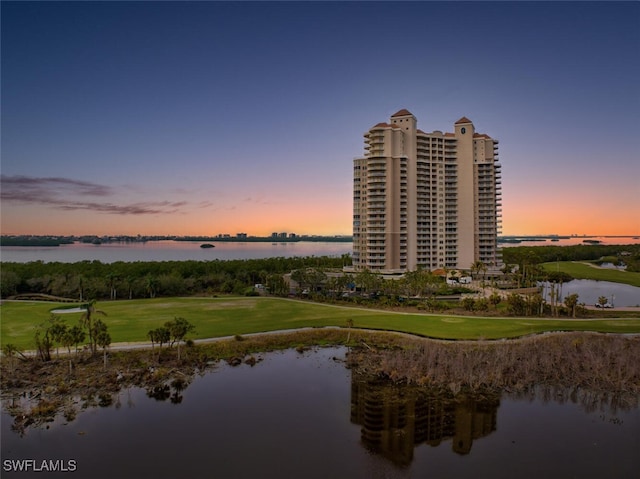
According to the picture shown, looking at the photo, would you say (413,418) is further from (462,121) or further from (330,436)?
(462,121)

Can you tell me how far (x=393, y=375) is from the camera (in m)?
39.1

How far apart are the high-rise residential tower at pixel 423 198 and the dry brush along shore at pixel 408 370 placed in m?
60.0

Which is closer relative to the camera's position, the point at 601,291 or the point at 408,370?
the point at 408,370

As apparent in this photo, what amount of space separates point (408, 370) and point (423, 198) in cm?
7993

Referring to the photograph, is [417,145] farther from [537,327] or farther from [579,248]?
[579,248]

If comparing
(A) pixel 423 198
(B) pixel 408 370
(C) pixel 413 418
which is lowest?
(C) pixel 413 418

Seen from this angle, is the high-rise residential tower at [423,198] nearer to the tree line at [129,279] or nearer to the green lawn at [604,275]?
the tree line at [129,279]

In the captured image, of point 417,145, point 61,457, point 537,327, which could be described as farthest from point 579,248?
point 61,457

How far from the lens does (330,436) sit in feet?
96.2

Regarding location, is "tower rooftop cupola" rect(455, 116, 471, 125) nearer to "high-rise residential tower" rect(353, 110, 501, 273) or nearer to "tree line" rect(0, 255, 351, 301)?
"high-rise residential tower" rect(353, 110, 501, 273)

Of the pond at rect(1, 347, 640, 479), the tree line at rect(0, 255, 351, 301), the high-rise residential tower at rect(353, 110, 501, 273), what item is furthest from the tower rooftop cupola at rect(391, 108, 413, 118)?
the pond at rect(1, 347, 640, 479)

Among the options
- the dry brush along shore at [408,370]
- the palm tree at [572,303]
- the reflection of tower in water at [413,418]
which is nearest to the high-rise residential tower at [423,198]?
the palm tree at [572,303]

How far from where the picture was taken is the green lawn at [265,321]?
52531 mm

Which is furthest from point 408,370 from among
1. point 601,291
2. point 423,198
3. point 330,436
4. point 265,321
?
point 601,291
